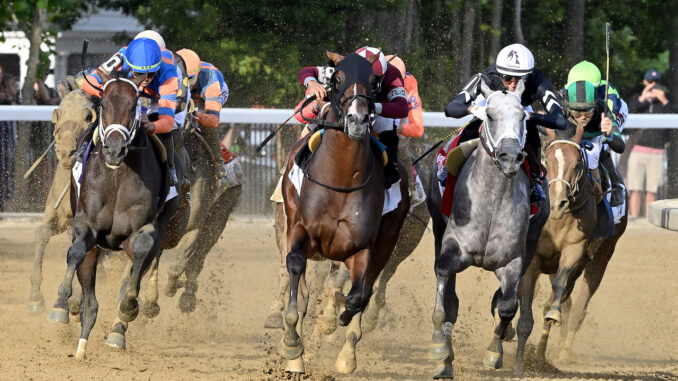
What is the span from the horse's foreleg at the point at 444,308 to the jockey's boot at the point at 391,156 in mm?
508

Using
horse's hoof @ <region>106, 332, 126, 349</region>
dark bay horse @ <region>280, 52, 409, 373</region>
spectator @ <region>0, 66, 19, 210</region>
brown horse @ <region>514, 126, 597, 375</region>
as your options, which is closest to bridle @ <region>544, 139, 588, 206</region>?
brown horse @ <region>514, 126, 597, 375</region>

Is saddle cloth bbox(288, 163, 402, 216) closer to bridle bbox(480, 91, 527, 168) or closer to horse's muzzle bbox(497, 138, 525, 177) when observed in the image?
bridle bbox(480, 91, 527, 168)

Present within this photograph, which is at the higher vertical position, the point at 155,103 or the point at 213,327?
the point at 155,103

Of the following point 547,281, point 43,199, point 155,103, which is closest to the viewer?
point 155,103

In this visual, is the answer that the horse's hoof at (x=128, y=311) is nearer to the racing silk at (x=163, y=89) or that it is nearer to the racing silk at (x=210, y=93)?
the racing silk at (x=163, y=89)

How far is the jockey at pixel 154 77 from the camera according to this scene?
848 centimetres

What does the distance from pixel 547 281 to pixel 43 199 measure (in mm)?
5682

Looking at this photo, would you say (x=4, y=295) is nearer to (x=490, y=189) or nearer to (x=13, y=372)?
(x=13, y=372)

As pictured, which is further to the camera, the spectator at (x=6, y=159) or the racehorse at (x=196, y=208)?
the spectator at (x=6, y=159)

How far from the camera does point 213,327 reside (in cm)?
1061

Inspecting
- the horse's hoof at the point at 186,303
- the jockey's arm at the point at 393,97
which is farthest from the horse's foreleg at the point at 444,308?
the horse's hoof at the point at 186,303

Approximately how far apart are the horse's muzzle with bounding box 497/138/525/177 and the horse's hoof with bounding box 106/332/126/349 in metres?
2.85

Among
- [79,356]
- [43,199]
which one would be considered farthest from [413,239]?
[43,199]

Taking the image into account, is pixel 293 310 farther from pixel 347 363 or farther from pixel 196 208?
pixel 196 208
